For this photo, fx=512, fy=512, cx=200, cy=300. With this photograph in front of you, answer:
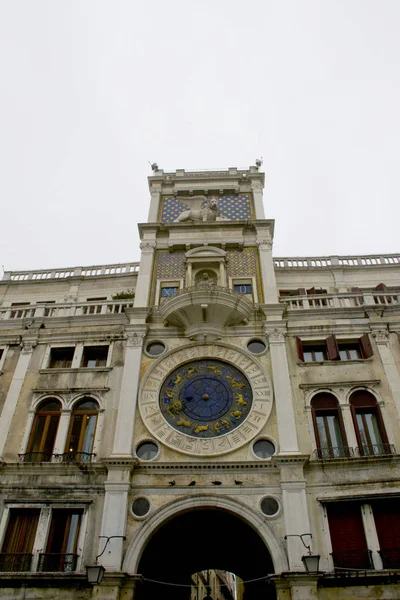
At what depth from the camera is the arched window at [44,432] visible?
65.1 feet

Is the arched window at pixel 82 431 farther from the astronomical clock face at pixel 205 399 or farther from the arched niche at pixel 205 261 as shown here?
the arched niche at pixel 205 261

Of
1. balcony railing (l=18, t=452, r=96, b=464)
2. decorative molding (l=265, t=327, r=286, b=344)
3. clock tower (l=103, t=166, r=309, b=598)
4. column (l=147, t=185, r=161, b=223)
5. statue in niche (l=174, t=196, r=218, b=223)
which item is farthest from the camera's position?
column (l=147, t=185, r=161, b=223)

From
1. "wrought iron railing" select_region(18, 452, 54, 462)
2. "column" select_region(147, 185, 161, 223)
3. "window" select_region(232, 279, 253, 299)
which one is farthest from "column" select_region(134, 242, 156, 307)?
"wrought iron railing" select_region(18, 452, 54, 462)

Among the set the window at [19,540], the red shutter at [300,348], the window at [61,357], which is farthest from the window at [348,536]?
the window at [61,357]

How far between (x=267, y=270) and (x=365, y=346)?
20.4 ft

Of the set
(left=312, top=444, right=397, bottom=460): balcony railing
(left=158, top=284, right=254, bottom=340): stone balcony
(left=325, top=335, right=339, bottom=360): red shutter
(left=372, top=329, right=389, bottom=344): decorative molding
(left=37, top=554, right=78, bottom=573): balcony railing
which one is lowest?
(left=37, top=554, right=78, bottom=573): balcony railing

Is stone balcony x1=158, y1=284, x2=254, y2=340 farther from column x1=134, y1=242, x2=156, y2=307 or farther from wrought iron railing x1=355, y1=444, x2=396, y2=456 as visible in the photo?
wrought iron railing x1=355, y1=444, x2=396, y2=456

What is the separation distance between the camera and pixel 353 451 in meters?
18.9

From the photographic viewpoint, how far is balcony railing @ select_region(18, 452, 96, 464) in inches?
771

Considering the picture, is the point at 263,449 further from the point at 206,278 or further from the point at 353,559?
the point at 206,278

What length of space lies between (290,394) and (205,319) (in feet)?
16.5

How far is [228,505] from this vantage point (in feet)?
59.0

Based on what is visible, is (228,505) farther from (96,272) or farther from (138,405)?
(96,272)

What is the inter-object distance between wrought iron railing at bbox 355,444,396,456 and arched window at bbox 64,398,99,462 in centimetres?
1018
